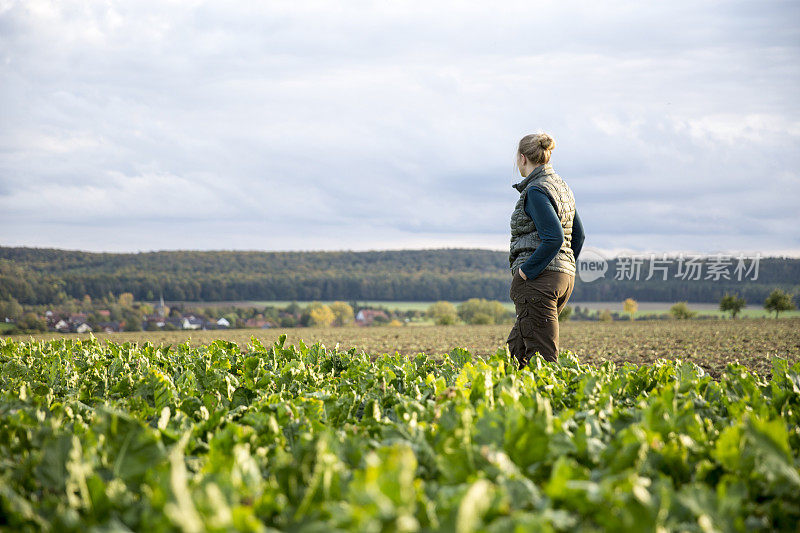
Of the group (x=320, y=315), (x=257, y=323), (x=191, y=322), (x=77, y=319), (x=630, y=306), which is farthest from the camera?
(x=630, y=306)

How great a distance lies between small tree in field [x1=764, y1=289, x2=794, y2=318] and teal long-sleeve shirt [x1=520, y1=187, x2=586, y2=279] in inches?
1495

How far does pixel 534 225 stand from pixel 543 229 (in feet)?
1.09

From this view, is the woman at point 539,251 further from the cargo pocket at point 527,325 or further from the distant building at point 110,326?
the distant building at point 110,326

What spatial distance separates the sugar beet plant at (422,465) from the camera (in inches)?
57.5

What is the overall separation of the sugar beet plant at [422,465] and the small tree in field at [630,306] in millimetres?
50821

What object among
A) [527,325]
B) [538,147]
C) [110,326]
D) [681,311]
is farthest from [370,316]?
[538,147]

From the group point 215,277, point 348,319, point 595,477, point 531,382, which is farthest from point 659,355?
point 215,277

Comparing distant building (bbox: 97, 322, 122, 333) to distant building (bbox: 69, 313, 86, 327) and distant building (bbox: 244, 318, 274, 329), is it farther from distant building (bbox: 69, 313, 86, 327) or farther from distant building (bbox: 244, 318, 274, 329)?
distant building (bbox: 244, 318, 274, 329)

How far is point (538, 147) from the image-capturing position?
577 cm

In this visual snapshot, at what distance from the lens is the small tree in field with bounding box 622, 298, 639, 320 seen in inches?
2035

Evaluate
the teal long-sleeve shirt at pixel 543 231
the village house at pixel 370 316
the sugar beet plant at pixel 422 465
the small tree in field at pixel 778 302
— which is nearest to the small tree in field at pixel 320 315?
the village house at pixel 370 316

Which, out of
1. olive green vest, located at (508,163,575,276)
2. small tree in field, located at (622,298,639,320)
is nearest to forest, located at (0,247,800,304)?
small tree in field, located at (622,298,639,320)

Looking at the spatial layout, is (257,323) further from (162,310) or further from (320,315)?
(162,310)

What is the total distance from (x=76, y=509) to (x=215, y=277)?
55.6 m
